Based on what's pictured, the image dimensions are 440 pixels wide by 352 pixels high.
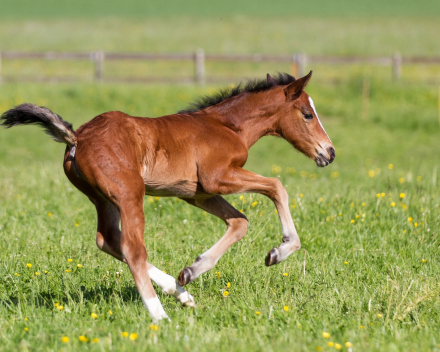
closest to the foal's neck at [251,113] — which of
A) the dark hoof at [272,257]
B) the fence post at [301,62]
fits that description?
the dark hoof at [272,257]

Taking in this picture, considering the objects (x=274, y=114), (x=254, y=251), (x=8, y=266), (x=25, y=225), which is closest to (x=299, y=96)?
(x=274, y=114)

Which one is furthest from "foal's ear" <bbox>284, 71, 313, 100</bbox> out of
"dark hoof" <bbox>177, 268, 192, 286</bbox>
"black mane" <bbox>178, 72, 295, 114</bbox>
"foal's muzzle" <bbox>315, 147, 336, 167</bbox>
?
"dark hoof" <bbox>177, 268, 192, 286</bbox>

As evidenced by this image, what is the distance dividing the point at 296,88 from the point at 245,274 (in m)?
1.64

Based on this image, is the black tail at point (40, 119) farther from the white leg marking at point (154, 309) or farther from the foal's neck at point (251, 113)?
the foal's neck at point (251, 113)

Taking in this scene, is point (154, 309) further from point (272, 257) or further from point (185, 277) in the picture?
point (272, 257)

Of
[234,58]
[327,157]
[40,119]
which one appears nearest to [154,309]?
[40,119]

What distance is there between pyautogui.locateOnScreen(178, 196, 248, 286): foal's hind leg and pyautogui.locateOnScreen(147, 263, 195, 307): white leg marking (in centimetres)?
6

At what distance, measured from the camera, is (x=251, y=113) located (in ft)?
17.0

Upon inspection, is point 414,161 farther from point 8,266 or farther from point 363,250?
point 8,266

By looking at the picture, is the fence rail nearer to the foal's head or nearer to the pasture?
the pasture

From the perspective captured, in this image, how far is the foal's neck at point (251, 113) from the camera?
5125 mm

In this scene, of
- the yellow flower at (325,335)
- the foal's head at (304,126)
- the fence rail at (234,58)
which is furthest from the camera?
the fence rail at (234,58)

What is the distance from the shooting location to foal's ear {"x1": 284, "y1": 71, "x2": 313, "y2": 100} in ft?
16.5

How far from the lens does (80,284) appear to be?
4984 millimetres
